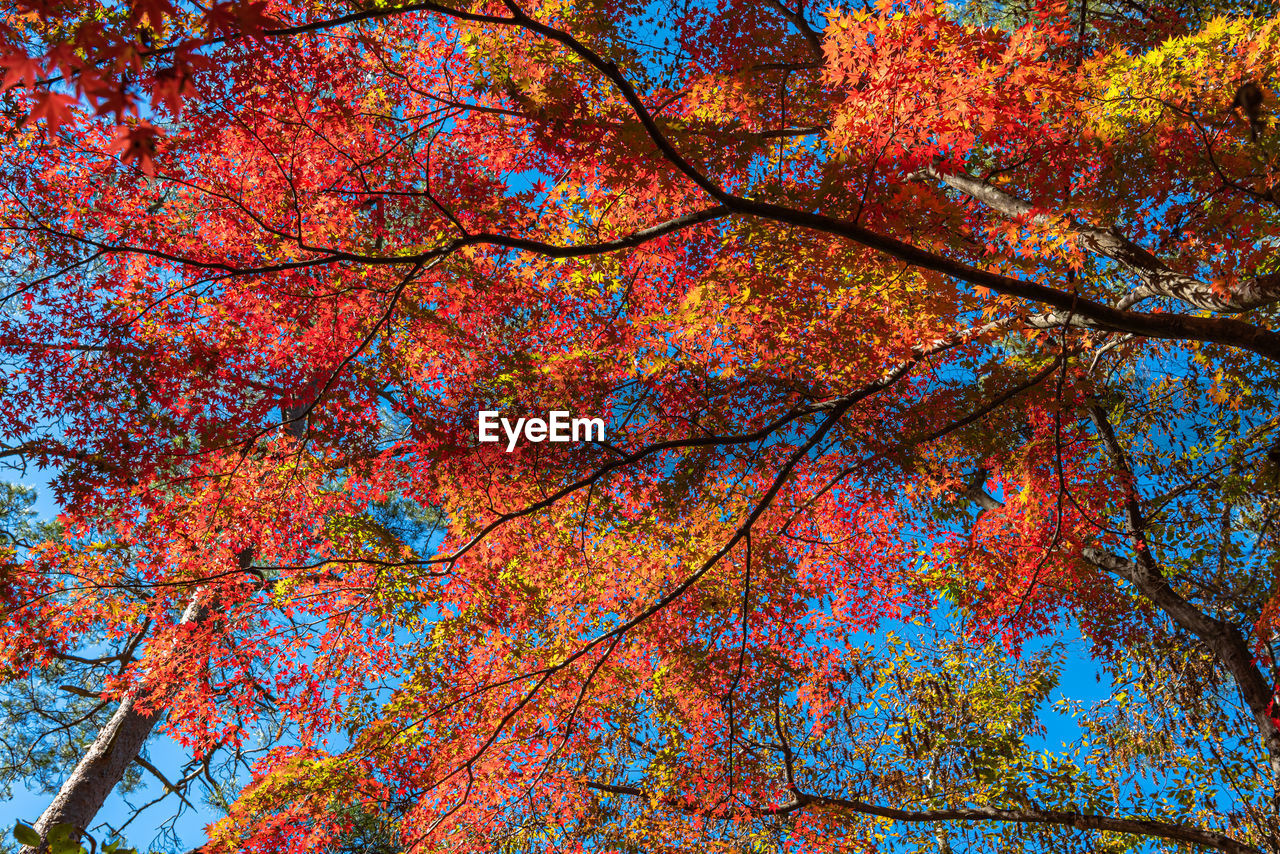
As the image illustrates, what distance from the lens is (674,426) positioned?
7.14 m

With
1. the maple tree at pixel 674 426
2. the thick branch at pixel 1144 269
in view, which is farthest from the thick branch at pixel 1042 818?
the thick branch at pixel 1144 269

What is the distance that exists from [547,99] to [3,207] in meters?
5.67

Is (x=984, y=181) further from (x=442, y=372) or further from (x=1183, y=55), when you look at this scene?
(x=442, y=372)

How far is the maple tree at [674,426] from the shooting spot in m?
5.68

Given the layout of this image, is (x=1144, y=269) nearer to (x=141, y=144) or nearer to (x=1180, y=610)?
(x=1180, y=610)

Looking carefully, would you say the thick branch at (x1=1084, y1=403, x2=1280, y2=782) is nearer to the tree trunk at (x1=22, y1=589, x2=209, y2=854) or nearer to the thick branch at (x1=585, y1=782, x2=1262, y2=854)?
the thick branch at (x1=585, y1=782, x2=1262, y2=854)

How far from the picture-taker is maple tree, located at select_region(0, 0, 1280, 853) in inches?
223

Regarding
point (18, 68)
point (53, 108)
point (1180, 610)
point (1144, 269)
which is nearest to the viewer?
point (18, 68)

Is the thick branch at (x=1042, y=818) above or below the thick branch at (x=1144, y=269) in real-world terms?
below

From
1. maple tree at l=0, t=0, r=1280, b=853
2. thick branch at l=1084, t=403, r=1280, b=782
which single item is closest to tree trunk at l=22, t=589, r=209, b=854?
maple tree at l=0, t=0, r=1280, b=853

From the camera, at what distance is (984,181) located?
6.71m

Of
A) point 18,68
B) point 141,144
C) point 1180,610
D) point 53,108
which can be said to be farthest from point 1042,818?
point 18,68

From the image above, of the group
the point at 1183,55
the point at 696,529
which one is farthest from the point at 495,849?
A: the point at 1183,55

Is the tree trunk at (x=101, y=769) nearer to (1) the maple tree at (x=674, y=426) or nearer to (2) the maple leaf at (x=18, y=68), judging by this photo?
(1) the maple tree at (x=674, y=426)
